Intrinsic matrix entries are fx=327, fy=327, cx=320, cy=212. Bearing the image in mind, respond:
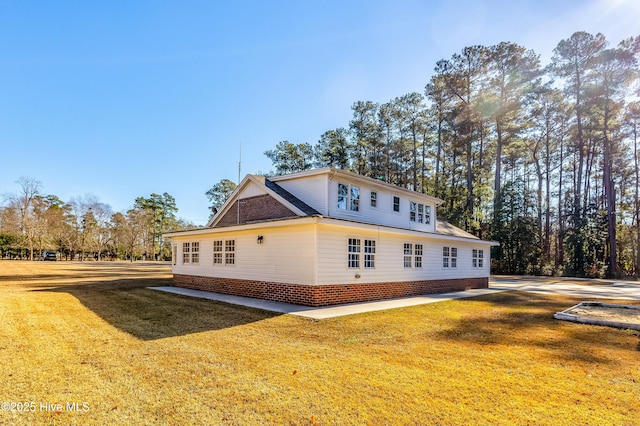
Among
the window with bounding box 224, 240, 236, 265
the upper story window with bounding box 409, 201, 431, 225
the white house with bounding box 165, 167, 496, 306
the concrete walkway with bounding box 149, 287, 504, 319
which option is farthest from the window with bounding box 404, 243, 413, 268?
the window with bounding box 224, 240, 236, 265

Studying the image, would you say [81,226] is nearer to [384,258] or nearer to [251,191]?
[251,191]

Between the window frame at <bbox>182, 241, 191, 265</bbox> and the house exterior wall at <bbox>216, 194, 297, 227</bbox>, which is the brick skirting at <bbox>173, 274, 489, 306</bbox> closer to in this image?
the window frame at <bbox>182, 241, 191, 265</bbox>

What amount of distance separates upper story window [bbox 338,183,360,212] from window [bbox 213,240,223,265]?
18.6 feet

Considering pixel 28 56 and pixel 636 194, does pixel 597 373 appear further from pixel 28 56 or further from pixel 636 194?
pixel 636 194

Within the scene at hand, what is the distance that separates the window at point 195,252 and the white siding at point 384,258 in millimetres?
7843

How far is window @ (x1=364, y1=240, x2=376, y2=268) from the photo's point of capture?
41.2 ft

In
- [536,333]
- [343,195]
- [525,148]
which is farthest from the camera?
[525,148]

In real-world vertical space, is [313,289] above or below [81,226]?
below

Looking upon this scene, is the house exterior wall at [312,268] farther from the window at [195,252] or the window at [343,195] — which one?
the window at [343,195]

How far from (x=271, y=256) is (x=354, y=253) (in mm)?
3078

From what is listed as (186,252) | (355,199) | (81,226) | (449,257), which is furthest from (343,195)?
(81,226)

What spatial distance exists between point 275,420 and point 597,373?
199 inches

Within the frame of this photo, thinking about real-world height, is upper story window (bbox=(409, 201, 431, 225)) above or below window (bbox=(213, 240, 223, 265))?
above

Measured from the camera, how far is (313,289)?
1071 centimetres
